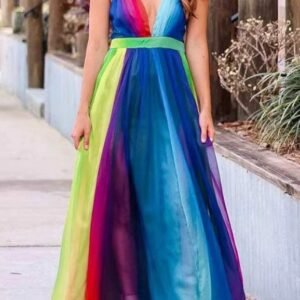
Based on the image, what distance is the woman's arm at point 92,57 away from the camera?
5422 millimetres

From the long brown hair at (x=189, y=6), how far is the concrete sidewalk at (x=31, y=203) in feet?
7.25

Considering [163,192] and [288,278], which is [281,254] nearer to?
[288,278]

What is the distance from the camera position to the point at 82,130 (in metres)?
5.41

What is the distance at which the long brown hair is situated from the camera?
5.44 m

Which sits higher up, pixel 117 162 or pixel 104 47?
pixel 104 47

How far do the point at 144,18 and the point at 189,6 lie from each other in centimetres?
20

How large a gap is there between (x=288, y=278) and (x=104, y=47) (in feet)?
5.12

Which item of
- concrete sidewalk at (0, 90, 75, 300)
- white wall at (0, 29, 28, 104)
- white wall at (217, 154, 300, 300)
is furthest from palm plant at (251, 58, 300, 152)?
white wall at (0, 29, 28, 104)

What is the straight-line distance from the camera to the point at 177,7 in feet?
17.8

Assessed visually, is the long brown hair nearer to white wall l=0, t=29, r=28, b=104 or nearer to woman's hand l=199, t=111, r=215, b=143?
woman's hand l=199, t=111, r=215, b=143

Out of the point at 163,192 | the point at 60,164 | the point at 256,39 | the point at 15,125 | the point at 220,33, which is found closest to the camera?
the point at 163,192

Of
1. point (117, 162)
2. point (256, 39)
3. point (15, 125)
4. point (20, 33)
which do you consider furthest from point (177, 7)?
point (20, 33)

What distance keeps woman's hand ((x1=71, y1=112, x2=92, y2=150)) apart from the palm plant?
6.65 feet

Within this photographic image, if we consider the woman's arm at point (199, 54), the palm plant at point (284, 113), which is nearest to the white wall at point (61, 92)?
the palm plant at point (284, 113)
